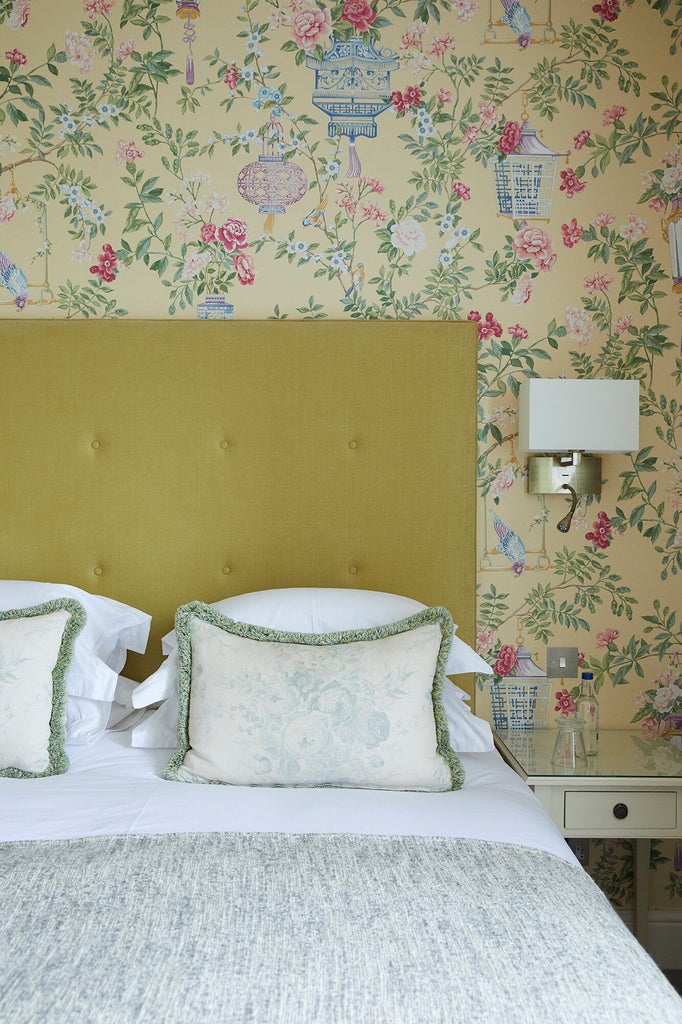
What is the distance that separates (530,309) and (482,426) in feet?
1.15

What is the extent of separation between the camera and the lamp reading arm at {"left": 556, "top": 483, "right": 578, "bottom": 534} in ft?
7.55

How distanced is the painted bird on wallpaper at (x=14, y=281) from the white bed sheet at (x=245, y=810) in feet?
4.27

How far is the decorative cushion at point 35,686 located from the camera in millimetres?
1772

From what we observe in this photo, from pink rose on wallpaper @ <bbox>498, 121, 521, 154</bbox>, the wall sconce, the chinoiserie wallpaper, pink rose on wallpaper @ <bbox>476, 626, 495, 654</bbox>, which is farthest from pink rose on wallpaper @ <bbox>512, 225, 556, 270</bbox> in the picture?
pink rose on wallpaper @ <bbox>476, 626, 495, 654</bbox>

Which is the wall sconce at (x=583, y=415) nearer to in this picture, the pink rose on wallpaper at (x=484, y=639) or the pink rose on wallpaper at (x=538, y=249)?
the pink rose on wallpaper at (x=538, y=249)

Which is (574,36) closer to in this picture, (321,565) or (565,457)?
(565,457)

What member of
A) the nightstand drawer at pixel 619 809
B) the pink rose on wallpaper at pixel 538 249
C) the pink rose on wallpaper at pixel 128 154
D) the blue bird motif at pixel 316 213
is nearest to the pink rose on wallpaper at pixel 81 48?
the pink rose on wallpaper at pixel 128 154

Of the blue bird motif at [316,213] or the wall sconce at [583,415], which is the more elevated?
the blue bird motif at [316,213]

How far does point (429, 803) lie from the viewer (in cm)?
162

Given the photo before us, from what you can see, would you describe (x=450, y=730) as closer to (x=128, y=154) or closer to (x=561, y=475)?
(x=561, y=475)

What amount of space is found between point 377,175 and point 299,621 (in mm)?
1257

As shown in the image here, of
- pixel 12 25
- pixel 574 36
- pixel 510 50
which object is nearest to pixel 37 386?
pixel 12 25

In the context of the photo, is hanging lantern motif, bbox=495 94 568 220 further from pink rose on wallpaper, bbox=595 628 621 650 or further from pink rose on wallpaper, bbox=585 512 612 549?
pink rose on wallpaper, bbox=595 628 621 650

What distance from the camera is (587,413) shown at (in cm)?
→ 219
